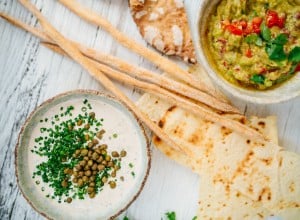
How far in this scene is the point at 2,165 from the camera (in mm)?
3254

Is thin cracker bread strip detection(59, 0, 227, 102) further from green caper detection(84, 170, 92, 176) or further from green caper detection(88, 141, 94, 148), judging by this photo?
green caper detection(84, 170, 92, 176)

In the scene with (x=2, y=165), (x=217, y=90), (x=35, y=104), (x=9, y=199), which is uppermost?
(x=217, y=90)

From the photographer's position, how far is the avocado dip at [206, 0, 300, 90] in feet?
8.50

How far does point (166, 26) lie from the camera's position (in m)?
3.15

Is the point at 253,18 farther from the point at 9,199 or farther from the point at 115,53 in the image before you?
the point at 9,199

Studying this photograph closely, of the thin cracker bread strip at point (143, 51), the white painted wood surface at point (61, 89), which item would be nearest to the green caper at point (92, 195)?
the white painted wood surface at point (61, 89)

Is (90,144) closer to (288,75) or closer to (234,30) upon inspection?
(234,30)

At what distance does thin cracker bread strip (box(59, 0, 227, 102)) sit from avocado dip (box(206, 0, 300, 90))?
0.39 meters

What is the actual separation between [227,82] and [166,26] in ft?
2.08

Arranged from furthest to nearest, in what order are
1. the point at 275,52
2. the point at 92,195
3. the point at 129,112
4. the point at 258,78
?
the point at 92,195
the point at 129,112
the point at 258,78
the point at 275,52

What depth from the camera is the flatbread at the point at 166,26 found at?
3.12 m

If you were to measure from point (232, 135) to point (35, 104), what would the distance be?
1.25m

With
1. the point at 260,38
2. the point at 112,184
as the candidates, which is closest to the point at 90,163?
the point at 112,184

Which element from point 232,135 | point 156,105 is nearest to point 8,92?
point 156,105
